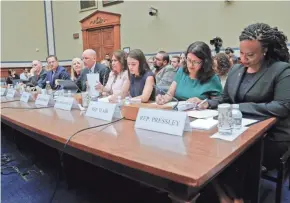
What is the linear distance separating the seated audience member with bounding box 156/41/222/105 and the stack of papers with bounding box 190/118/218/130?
17.7 inches

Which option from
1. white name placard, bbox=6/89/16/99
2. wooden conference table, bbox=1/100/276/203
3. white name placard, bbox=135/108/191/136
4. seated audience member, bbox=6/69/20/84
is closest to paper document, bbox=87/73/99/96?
wooden conference table, bbox=1/100/276/203

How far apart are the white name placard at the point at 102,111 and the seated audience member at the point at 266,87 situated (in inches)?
24.9

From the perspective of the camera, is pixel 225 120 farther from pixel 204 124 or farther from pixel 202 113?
pixel 202 113

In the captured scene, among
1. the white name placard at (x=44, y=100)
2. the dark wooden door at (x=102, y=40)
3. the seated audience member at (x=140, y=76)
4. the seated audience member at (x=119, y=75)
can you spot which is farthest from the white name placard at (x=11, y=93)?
the dark wooden door at (x=102, y=40)

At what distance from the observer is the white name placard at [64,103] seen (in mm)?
1562

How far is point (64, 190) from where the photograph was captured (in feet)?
5.26

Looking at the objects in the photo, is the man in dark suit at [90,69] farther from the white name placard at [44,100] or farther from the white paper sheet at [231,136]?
the white paper sheet at [231,136]

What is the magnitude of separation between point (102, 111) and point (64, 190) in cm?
69

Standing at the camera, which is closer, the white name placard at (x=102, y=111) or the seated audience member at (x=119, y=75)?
the white name placard at (x=102, y=111)

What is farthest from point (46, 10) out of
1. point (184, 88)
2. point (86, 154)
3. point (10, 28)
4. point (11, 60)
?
point (86, 154)

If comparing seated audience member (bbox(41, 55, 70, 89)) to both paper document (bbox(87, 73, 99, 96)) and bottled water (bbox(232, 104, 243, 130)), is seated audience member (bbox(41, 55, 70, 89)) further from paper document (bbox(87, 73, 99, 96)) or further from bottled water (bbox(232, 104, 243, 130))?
bottled water (bbox(232, 104, 243, 130))

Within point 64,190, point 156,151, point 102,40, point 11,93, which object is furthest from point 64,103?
point 102,40

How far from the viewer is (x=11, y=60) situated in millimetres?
A: 7309

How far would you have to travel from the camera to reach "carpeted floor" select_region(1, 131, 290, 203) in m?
1.49
